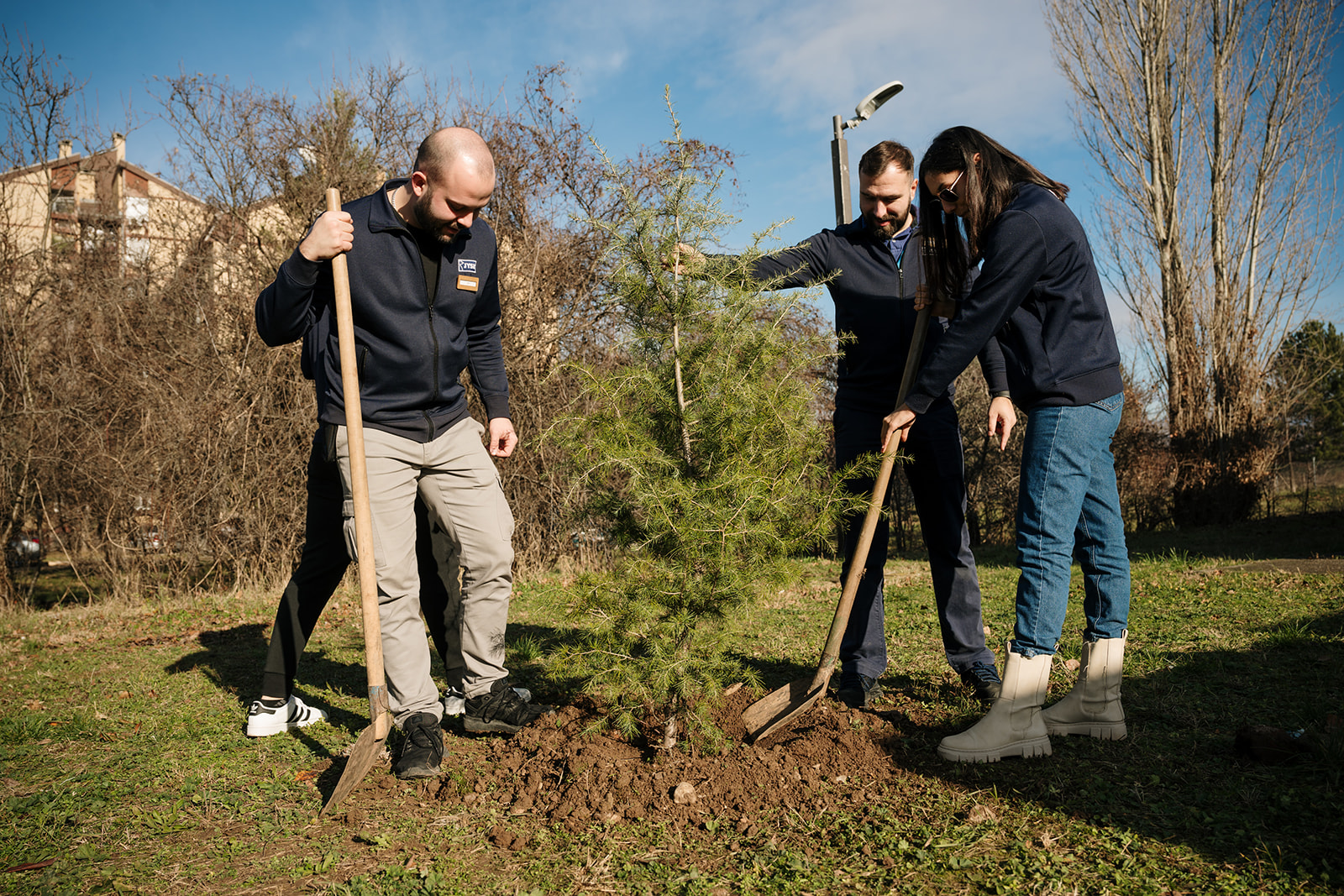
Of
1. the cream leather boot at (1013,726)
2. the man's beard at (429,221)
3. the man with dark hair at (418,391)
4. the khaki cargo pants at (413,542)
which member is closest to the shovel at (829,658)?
the cream leather boot at (1013,726)

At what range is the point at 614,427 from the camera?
8.86 ft

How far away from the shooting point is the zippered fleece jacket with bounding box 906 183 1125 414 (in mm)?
2654

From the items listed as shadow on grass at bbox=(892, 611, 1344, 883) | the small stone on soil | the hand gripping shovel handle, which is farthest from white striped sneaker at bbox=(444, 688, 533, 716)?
shadow on grass at bbox=(892, 611, 1344, 883)

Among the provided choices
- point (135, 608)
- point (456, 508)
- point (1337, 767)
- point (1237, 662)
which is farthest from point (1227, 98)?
point (135, 608)

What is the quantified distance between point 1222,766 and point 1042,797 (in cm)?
69

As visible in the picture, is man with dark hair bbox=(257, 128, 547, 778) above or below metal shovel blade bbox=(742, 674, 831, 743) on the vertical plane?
above

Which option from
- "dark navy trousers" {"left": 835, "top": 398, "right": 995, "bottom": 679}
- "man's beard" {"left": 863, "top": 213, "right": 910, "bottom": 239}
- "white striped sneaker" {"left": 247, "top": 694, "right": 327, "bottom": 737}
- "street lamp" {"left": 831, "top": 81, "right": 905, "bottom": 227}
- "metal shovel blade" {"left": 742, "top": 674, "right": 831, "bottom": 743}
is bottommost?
"white striped sneaker" {"left": 247, "top": 694, "right": 327, "bottom": 737}

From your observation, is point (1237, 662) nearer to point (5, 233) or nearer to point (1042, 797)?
point (1042, 797)

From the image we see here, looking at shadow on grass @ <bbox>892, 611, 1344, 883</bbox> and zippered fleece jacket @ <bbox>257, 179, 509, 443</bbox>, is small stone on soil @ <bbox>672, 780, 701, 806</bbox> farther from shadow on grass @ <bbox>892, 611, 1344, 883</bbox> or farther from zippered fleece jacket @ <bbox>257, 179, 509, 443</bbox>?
zippered fleece jacket @ <bbox>257, 179, 509, 443</bbox>

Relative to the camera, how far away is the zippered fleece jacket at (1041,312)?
104 inches

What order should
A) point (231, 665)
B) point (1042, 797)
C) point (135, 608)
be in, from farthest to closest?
point (135, 608) < point (231, 665) < point (1042, 797)

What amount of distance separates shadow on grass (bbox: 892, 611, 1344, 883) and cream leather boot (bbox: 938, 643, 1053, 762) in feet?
0.15

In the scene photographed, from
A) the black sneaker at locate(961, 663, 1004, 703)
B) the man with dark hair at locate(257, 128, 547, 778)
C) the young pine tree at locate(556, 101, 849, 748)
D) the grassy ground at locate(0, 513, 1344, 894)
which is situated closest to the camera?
the grassy ground at locate(0, 513, 1344, 894)

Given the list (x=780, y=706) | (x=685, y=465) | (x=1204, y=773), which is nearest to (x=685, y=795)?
(x=780, y=706)
